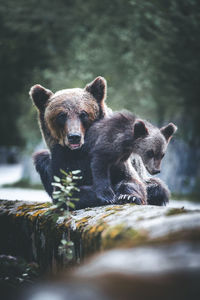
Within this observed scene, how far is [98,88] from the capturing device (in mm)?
4359

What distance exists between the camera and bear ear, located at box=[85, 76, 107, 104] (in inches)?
171

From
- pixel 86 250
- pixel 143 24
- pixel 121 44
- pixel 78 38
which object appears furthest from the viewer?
pixel 78 38

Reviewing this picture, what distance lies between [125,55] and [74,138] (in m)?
13.2

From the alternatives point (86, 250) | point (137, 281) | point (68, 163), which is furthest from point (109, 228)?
point (68, 163)

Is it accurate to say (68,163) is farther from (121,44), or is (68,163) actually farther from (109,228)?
(121,44)

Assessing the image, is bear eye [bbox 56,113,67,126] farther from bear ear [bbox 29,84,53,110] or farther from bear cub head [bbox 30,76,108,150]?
bear ear [bbox 29,84,53,110]

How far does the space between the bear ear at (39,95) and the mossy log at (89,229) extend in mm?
980

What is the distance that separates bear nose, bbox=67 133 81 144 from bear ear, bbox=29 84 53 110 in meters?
0.64

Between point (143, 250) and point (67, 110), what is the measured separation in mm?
2371

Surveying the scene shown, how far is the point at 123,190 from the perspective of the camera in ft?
13.6

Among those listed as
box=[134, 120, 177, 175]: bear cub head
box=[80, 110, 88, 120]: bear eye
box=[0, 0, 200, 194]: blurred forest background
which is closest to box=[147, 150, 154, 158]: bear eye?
box=[134, 120, 177, 175]: bear cub head

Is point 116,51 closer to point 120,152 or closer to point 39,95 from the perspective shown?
point 39,95

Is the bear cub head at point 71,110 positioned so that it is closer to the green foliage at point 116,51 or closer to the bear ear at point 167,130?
the bear ear at point 167,130

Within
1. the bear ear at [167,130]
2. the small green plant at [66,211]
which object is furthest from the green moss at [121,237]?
the bear ear at [167,130]
